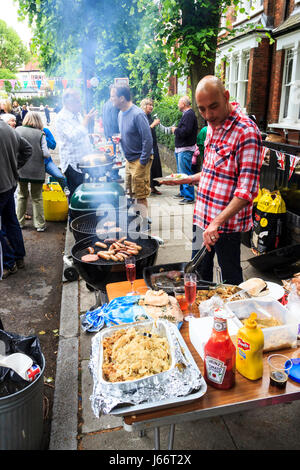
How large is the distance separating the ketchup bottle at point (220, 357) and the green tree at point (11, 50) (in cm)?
7138

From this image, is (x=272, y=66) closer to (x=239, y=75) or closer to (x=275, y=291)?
(x=239, y=75)

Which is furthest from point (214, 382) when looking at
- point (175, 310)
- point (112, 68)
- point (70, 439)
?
point (112, 68)

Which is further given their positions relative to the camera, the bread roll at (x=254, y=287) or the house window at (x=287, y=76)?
the house window at (x=287, y=76)

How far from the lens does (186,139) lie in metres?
7.84

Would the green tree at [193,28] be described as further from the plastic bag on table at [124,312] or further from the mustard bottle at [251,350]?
the mustard bottle at [251,350]

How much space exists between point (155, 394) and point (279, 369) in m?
0.63

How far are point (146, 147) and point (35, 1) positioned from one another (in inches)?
223

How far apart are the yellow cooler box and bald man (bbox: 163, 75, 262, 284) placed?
16.0 feet

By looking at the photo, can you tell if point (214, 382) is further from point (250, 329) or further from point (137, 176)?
point (137, 176)

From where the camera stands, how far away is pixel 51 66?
12047 mm

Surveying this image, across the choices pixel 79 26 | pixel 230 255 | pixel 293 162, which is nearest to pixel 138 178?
pixel 293 162

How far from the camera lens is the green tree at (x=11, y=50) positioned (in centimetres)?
5953

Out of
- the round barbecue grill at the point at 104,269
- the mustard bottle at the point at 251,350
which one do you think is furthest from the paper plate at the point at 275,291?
the round barbecue grill at the point at 104,269

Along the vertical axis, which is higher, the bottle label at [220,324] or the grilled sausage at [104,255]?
the bottle label at [220,324]
